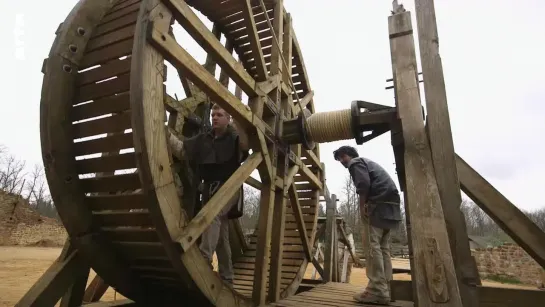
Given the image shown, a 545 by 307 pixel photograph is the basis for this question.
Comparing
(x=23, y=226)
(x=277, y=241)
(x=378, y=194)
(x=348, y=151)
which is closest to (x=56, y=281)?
(x=277, y=241)

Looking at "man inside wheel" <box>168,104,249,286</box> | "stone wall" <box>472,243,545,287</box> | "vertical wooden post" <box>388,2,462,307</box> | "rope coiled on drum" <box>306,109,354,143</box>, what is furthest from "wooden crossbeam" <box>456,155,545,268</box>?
"stone wall" <box>472,243,545,287</box>

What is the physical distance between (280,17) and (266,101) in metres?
2.11

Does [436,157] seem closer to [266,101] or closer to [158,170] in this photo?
[158,170]

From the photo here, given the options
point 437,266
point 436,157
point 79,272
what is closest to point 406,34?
point 436,157

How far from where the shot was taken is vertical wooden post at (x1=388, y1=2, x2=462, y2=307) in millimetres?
1459

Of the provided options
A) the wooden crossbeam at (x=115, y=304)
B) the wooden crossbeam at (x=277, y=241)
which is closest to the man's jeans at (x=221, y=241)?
the wooden crossbeam at (x=277, y=241)

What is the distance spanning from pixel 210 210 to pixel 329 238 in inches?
155

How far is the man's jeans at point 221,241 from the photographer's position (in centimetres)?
314

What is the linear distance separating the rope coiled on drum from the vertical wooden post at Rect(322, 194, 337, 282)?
8.72 feet

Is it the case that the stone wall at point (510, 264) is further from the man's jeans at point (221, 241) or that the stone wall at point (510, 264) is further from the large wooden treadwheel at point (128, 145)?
the large wooden treadwheel at point (128, 145)

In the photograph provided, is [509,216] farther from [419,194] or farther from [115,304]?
Answer: [115,304]

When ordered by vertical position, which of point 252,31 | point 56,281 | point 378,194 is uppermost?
point 252,31

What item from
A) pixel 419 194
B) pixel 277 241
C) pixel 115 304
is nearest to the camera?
pixel 419 194

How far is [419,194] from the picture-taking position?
1765 millimetres
